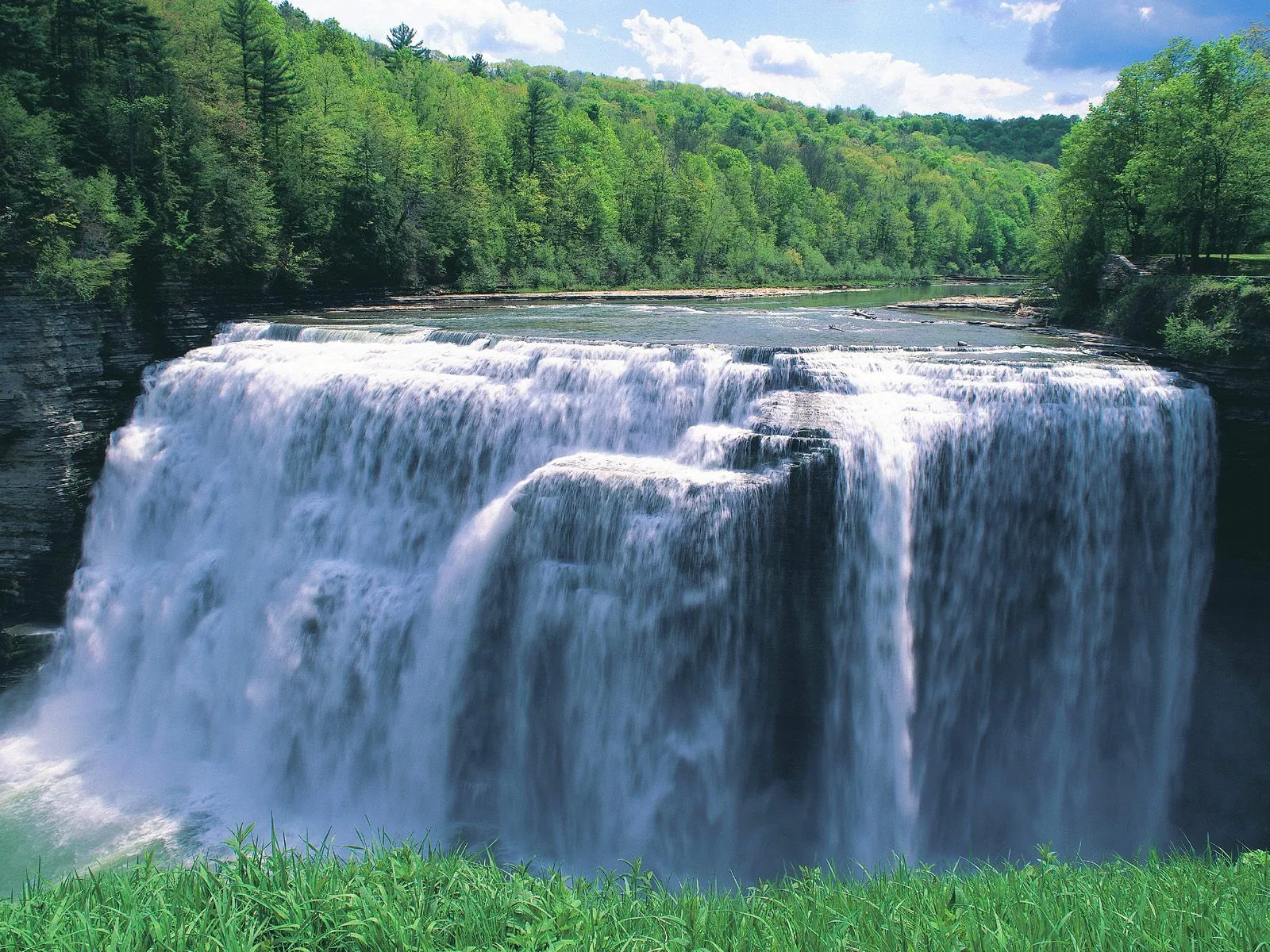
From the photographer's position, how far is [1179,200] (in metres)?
17.2

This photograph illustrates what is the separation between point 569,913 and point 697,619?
601 cm

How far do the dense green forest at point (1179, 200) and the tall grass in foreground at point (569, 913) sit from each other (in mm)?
11029

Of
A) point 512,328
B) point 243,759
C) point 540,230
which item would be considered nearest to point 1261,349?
point 512,328

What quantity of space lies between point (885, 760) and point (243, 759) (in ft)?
31.4

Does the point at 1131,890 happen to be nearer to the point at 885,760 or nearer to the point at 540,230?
the point at 885,760

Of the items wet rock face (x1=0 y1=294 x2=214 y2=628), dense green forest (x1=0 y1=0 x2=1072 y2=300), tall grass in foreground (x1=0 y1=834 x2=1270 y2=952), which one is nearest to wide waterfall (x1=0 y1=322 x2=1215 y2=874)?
wet rock face (x1=0 y1=294 x2=214 y2=628)

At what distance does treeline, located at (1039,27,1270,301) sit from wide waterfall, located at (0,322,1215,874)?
6394 mm

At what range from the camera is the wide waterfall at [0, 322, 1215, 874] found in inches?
428

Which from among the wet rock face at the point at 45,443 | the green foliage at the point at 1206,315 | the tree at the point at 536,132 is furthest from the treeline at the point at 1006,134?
the wet rock face at the point at 45,443

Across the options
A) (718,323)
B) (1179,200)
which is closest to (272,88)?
(718,323)

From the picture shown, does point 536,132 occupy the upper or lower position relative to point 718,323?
upper

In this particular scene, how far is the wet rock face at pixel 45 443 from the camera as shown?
16.1 m

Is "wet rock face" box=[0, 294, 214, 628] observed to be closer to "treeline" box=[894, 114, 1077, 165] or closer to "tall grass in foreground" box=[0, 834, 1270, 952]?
"tall grass in foreground" box=[0, 834, 1270, 952]

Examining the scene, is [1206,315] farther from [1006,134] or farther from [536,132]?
[1006,134]
